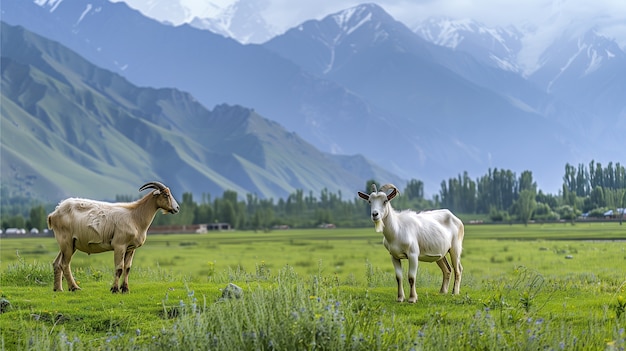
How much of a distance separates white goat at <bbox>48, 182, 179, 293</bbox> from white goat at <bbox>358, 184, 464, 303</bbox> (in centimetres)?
611

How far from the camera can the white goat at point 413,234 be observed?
17.1 metres

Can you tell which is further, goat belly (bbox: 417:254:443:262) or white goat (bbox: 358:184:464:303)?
goat belly (bbox: 417:254:443:262)

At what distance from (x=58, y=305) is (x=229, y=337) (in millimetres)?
8435

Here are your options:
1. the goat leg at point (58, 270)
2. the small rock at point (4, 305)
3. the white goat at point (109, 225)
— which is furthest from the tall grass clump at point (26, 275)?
the small rock at point (4, 305)

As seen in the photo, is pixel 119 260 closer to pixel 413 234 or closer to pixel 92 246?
pixel 92 246

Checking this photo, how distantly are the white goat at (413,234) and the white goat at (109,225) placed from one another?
6113 mm

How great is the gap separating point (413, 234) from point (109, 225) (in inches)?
325

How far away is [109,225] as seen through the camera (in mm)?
19797

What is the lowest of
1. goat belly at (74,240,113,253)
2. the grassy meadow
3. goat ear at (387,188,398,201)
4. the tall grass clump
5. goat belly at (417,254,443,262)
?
the grassy meadow

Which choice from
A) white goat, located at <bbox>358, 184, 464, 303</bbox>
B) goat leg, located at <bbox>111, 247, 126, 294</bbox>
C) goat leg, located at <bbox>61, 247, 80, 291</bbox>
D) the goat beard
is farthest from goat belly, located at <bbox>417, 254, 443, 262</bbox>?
goat leg, located at <bbox>61, 247, 80, 291</bbox>

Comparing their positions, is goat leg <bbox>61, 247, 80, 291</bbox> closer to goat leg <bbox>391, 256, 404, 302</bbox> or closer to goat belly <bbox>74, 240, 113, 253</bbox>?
goat belly <bbox>74, 240, 113, 253</bbox>

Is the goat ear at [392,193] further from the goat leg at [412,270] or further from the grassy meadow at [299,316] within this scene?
the grassy meadow at [299,316]

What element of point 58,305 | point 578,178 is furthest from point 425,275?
point 578,178

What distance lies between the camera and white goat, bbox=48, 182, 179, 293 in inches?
777
